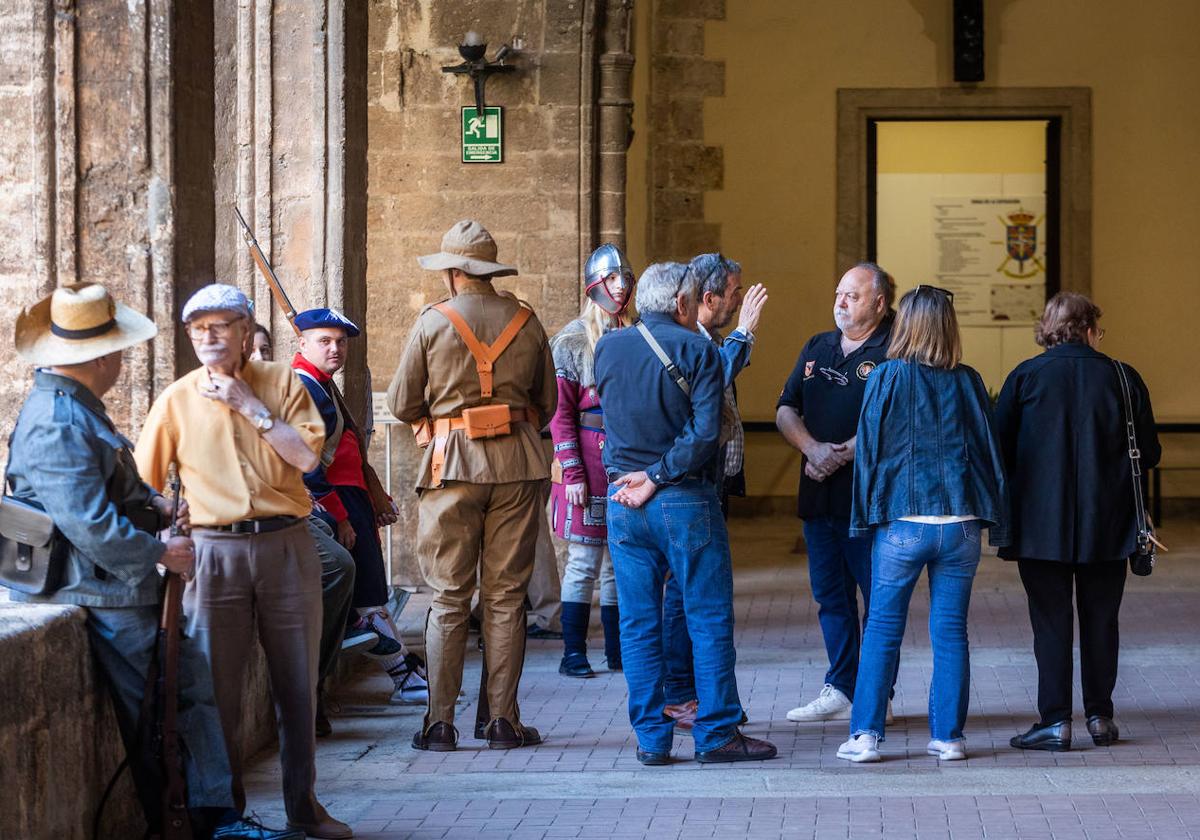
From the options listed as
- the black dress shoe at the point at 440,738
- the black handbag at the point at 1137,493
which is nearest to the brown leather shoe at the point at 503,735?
the black dress shoe at the point at 440,738

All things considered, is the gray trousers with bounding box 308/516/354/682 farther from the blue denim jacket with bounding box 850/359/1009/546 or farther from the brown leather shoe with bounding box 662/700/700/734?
the blue denim jacket with bounding box 850/359/1009/546

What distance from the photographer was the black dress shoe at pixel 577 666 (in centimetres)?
725

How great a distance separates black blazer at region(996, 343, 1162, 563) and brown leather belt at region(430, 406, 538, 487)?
5.32 ft

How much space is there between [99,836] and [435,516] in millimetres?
1694

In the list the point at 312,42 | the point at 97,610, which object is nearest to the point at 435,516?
the point at 97,610

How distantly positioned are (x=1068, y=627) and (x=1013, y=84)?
30.3 feet

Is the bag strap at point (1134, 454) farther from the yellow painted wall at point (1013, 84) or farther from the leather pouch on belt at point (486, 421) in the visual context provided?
the yellow painted wall at point (1013, 84)

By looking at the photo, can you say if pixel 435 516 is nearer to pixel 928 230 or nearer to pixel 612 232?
pixel 612 232

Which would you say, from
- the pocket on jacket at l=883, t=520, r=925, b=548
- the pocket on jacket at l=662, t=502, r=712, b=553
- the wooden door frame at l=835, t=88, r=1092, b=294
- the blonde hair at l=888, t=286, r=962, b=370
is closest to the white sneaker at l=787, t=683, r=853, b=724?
the pocket on jacket at l=883, t=520, r=925, b=548

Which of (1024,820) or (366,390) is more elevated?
(366,390)

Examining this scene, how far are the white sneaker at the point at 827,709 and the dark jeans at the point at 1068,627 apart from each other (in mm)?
726

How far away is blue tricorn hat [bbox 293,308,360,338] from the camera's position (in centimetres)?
602

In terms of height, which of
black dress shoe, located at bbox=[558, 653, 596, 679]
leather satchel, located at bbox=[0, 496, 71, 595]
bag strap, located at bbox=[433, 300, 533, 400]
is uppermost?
bag strap, located at bbox=[433, 300, 533, 400]

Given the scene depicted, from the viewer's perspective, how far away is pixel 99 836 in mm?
4422
